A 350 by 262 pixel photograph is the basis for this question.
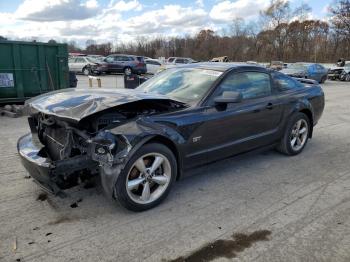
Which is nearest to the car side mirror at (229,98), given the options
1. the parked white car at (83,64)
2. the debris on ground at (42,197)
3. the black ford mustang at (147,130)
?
the black ford mustang at (147,130)

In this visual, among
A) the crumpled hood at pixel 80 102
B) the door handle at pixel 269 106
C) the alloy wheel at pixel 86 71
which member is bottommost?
the alloy wheel at pixel 86 71

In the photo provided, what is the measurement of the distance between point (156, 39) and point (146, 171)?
3313 inches

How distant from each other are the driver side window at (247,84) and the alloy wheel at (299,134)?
3.16 feet

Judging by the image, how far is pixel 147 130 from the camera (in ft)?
12.0

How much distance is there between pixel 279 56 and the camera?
2454 inches

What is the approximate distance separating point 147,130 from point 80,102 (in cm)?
81

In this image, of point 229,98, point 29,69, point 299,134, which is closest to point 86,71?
→ point 29,69

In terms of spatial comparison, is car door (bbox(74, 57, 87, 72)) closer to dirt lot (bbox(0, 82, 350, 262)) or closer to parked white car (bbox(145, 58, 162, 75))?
parked white car (bbox(145, 58, 162, 75))

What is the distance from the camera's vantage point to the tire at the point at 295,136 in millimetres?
5645

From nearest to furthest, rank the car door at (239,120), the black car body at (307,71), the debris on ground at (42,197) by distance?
the debris on ground at (42,197) → the car door at (239,120) → the black car body at (307,71)

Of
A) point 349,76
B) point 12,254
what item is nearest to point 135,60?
point 349,76

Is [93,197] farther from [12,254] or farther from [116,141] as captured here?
[12,254]

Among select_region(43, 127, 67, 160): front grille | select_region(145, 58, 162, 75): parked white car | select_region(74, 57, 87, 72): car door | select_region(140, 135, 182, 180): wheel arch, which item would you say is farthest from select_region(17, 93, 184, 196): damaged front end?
select_region(145, 58, 162, 75): parked white car

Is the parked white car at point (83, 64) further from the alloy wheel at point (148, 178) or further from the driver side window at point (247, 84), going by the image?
the alloy wheel at point (148, 178)
